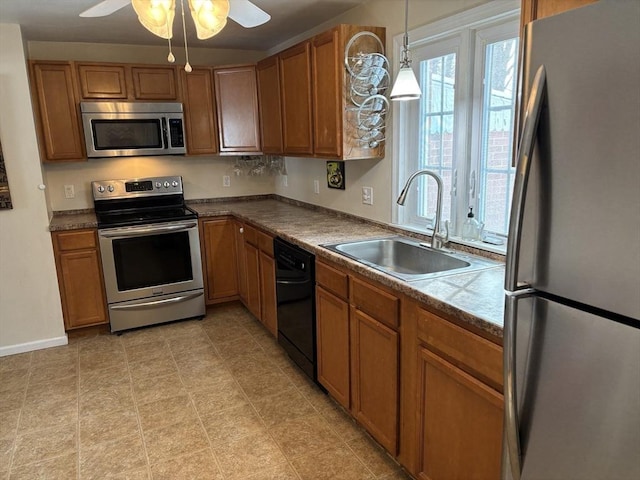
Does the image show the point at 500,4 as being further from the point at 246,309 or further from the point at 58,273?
the point at 58,273

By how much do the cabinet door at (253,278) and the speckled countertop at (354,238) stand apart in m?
0.25

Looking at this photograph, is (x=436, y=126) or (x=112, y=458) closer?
(x=112, y=458)

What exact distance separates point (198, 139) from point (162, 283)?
51.0 inches

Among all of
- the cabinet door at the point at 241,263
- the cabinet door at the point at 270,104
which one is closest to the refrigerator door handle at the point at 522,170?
the cabinet door at the point at 270,104

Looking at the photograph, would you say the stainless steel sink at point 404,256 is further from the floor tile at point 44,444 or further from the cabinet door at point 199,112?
the cabinet door at point 199,112

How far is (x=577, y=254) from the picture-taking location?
36.1 inches

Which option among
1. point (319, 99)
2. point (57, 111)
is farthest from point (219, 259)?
point (319, 99)

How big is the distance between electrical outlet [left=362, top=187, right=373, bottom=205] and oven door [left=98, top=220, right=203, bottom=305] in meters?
1.49

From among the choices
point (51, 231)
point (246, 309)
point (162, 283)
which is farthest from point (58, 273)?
point (246, 309)

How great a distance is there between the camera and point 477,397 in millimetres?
1509

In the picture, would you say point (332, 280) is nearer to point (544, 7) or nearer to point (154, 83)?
point (544, 7)

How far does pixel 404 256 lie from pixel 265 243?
3.64 feet

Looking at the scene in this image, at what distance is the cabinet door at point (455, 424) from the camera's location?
148 centimetres

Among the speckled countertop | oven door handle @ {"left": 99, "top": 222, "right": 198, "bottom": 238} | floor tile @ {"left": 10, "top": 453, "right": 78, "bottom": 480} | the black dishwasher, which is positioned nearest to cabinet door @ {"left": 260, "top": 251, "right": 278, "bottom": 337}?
the black dishwasher
